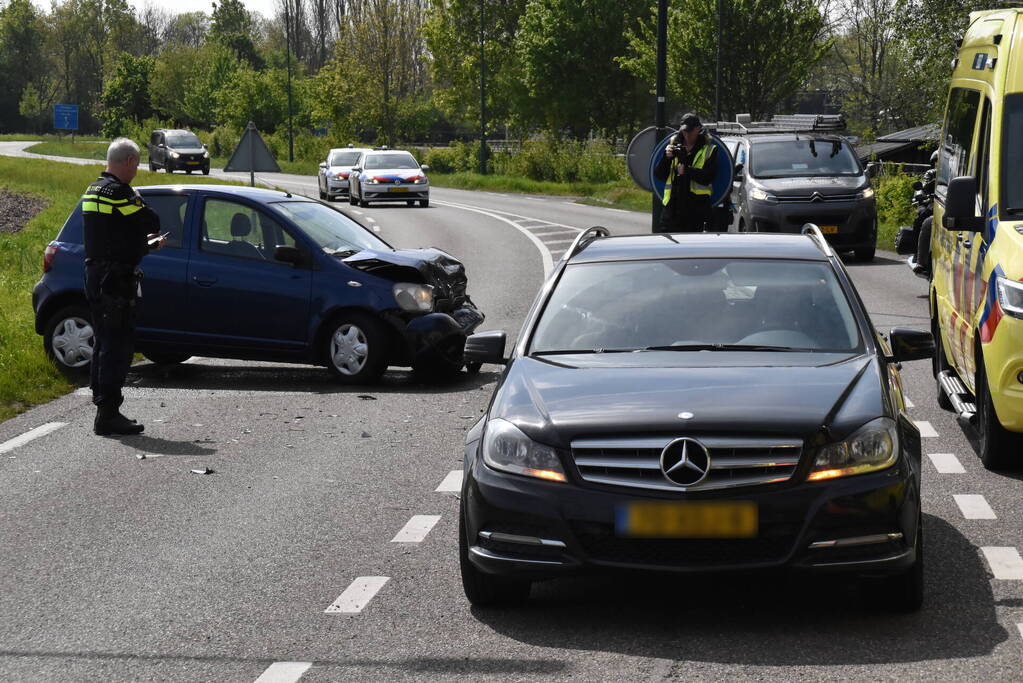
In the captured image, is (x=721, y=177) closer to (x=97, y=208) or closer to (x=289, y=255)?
(x=289, y=255)

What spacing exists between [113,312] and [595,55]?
66.9m

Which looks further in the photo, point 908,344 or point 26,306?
point 26,306

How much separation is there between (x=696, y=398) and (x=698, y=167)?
9.21m

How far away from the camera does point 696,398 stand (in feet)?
17.4

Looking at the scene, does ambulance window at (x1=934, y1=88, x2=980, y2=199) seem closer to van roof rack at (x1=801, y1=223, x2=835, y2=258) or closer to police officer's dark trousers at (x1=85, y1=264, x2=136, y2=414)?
van roof rack at (x1=801, y1=223, x2=835, y2=258)

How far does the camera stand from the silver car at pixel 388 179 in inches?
1603

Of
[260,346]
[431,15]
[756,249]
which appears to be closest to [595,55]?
[431,15]

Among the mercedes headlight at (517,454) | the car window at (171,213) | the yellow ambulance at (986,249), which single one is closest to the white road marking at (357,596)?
the mercedes headlight at (517,454)

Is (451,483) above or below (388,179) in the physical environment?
above

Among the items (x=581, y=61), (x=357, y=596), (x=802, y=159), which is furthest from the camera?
(x=581, y=61)

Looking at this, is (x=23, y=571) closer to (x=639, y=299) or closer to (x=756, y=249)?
(x=639, y=299)

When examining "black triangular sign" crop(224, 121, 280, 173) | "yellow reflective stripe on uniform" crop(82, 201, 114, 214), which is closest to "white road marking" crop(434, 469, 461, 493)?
"yellow reflective stripe on uniform" crop(82, 201, 114, 214)

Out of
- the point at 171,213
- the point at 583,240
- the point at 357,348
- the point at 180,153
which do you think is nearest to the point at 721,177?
the point at 357,348

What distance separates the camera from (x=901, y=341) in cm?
645
